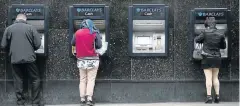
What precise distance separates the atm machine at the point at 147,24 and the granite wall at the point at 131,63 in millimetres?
159

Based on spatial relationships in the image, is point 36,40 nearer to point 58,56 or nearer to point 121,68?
point 58,56

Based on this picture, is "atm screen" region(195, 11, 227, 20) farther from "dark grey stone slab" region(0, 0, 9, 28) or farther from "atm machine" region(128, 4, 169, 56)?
"dark grey stone slab" region(0, 0, 9, 28)

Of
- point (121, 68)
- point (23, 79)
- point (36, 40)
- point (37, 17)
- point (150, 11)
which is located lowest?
point (23, 79)

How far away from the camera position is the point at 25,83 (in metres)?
10.2

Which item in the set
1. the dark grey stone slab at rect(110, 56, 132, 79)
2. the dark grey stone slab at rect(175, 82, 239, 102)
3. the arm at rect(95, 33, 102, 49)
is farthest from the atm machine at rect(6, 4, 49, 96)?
the dark grey stone slab at rect(175, 82, 239, 102)

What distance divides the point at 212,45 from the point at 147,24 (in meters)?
1.27

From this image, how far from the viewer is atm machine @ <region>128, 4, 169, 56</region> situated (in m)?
10.1

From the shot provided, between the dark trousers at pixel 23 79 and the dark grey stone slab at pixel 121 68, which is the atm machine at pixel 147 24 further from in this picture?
the dark trousers at pixel 23 79

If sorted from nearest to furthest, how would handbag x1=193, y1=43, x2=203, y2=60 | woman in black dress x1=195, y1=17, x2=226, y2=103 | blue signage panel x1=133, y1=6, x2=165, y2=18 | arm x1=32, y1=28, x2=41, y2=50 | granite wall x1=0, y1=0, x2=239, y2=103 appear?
arm x1=32, y1=28, x2=41, y2=50 → woman in black dress x1=195, y1=17, x2=226, y2=103 → handbag x1=193, y1=43, x2=203, y2=60 → blue signage panel x1=133, y1=6, x2=165, y2=18 → granite wall x1=0, y1=0, x2=239, y2=103

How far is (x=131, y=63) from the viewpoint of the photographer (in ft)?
33.8

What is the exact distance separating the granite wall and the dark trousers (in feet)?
1.16

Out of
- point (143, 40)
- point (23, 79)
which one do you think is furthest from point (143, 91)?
point (23, 79)

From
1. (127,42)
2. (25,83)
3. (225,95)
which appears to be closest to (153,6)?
(127,42)

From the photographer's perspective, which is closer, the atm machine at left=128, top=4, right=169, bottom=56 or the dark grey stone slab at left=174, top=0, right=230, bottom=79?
the atm machine at left=128, top=4, right=169, bottom=56
